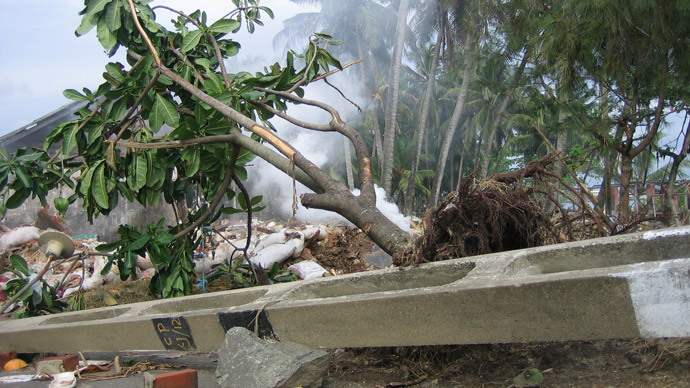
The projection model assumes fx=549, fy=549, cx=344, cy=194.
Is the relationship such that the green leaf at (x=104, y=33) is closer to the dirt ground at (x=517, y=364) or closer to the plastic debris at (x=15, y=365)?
the plastic debris at (x=15, y=365)

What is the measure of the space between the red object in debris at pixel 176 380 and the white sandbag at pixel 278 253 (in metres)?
3.66

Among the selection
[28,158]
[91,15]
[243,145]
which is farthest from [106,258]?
[243,145]

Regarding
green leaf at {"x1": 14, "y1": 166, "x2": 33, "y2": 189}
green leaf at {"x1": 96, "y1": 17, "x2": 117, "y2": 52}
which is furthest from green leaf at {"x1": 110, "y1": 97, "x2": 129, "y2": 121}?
green leaf at {"x1": 14, "y1": 166, "x2": 33, "y2": 189}

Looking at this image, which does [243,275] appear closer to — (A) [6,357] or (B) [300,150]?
(A) [6,357]

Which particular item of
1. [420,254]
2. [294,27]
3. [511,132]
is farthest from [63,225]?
[511,132]

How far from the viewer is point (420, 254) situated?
305 centimetres

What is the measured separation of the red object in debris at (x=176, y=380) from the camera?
9.25ft

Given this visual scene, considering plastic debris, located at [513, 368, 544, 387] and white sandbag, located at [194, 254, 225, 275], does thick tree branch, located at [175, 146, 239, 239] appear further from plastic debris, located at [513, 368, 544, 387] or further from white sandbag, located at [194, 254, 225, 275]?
plastic debris, located at [513, 368, 544, 387]

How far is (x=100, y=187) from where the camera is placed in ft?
→ 15.0

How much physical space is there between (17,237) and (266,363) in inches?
314

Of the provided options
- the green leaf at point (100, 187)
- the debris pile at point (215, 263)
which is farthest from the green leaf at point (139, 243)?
the debris pile at point (215, 263)

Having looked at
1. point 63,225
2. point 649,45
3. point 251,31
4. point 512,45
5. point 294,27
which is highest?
point 294,27

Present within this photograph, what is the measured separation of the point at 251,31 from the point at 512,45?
31.6ft

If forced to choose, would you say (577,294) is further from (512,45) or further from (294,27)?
(294,27)
